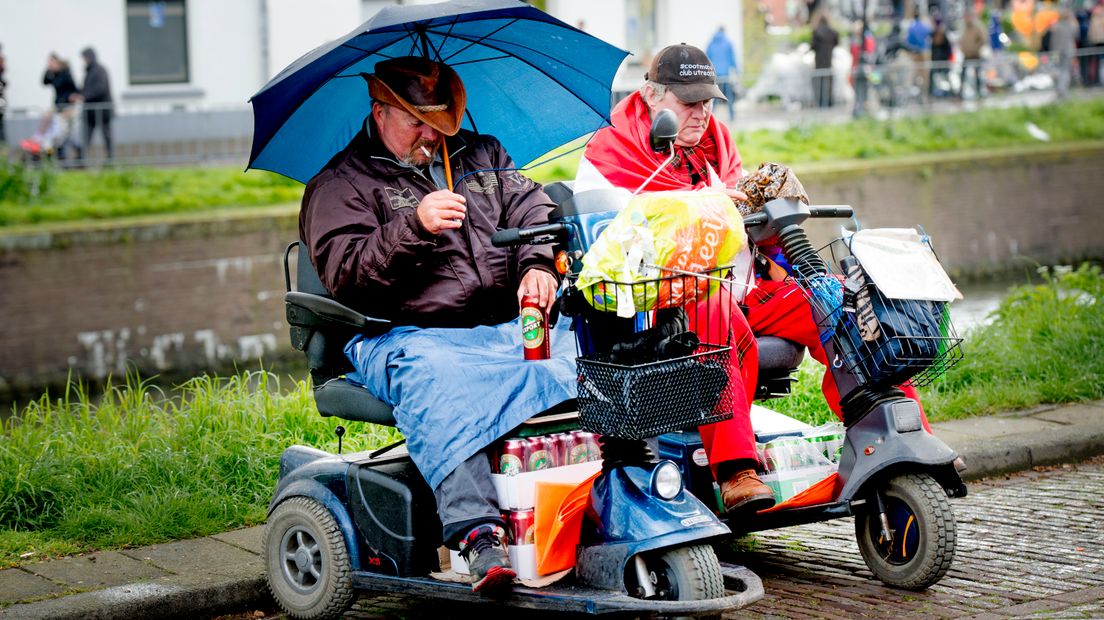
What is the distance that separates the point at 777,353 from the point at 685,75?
44.1 inches

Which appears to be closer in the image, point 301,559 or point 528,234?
point 528,234

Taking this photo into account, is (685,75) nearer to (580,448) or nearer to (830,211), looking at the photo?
(830,211)

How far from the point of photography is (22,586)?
486 centimetres

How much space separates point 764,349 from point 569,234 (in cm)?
132

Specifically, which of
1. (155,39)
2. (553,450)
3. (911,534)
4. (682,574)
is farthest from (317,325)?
(155,39)

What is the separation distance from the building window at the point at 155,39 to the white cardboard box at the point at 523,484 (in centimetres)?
2164

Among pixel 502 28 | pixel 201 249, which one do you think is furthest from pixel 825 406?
pixel 201 249

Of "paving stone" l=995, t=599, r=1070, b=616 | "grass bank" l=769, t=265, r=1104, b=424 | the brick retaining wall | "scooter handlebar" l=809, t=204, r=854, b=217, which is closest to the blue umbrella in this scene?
"scooter handlebar" l=809, t=204, r=854, b=217

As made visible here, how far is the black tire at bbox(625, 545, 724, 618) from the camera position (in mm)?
3943

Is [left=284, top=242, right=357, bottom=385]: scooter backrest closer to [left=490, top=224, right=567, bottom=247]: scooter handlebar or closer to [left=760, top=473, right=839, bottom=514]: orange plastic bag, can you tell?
[left=490, top=224, right=567, bottom=247]: scooter handlebar

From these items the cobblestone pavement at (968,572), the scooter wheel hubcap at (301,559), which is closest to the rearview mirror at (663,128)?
the cobblestone pavement at (968,572)

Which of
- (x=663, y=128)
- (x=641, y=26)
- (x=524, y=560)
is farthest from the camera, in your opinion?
(x=641, y=26)

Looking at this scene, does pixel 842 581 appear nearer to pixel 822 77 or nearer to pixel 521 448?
pixel 521 448

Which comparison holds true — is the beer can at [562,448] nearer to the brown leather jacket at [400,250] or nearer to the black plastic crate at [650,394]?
the black plastic crate at [650,394]
